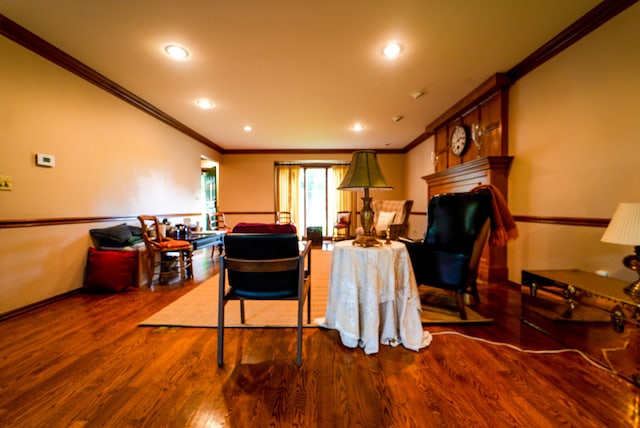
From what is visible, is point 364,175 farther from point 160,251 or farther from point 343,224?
point 343,224

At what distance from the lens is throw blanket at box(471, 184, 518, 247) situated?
2.16m

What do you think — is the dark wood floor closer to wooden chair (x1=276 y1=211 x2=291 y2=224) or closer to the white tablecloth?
the white tablecloth

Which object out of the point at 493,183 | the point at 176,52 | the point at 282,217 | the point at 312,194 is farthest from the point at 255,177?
the point at 493,183

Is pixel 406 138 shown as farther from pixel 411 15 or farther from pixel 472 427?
pixel 472 427

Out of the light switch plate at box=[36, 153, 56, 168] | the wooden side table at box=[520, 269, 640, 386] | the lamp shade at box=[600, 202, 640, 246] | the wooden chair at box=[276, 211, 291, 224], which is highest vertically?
the light switch plate at box=[36, 153, 56, 168]

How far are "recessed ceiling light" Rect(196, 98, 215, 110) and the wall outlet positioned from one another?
2.20 metres

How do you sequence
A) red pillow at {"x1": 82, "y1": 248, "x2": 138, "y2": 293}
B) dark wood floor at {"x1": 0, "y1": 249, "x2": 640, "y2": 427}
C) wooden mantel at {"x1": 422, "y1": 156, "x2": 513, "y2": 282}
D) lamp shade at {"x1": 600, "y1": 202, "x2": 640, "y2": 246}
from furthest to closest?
wooden mantel at {"x1": 422, "y1": 156, "x2": 513, "y2": 282}
red pillow at {"x1": 82, "y1": 248, "x2": 138, "y2": 293}
lamp shade at {"x1": 600, "y1": 202, "x2": 640, "y2": 246}
dark wood floor at {"x1": 0, "y1": 249, "x2": 640, "y2": 427}

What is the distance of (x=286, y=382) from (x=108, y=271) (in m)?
2.60

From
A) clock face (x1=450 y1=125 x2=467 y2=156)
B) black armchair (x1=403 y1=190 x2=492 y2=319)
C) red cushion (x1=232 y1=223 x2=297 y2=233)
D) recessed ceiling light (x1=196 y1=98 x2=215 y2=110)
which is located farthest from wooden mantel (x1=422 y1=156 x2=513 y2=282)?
recessed ceiling light (x1=196 y1=98 x2=215 y2=110)

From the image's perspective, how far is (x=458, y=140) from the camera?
4016 mm

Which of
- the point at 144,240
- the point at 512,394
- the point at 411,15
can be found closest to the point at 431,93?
the point at 411,15

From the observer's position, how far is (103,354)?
1642mm

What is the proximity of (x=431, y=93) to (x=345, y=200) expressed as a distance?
4245 millimetres

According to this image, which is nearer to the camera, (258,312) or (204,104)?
(258,312)
